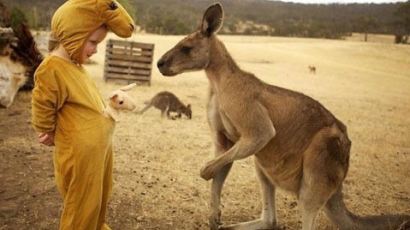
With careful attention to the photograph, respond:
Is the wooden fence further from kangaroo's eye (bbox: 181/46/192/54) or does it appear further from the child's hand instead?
the child's hand

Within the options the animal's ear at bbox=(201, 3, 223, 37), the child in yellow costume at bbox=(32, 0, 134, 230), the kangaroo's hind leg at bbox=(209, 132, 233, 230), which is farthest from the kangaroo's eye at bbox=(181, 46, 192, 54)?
the child in yellow costume at bbox=(32, 0, 134, 230)

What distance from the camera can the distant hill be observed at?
34.7 m

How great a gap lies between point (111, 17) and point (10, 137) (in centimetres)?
429

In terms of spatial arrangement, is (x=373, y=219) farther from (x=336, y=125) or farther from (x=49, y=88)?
(x=49, y=88)

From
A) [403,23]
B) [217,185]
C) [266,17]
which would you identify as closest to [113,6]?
[217,185]

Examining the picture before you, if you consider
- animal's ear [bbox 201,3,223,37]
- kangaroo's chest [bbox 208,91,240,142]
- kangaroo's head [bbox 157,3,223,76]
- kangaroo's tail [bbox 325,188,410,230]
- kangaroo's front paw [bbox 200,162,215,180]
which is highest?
animal's ear [bbox 201,3,223,37]

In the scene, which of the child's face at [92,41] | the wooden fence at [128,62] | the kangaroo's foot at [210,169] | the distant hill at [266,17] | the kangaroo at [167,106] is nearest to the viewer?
the child's face at [92,41]

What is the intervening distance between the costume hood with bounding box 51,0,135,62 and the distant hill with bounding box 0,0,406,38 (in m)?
28.0

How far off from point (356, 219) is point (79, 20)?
2514 mm

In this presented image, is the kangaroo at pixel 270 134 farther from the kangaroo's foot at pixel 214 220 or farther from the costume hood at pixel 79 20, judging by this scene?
the costume hood at pixel 79 20

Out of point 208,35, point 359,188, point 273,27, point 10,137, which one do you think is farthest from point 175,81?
point 273,27

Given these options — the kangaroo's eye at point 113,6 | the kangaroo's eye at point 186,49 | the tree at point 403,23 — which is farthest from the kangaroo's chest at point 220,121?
the tree at point 403,23

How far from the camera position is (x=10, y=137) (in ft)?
20.6

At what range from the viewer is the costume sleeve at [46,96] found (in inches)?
102
